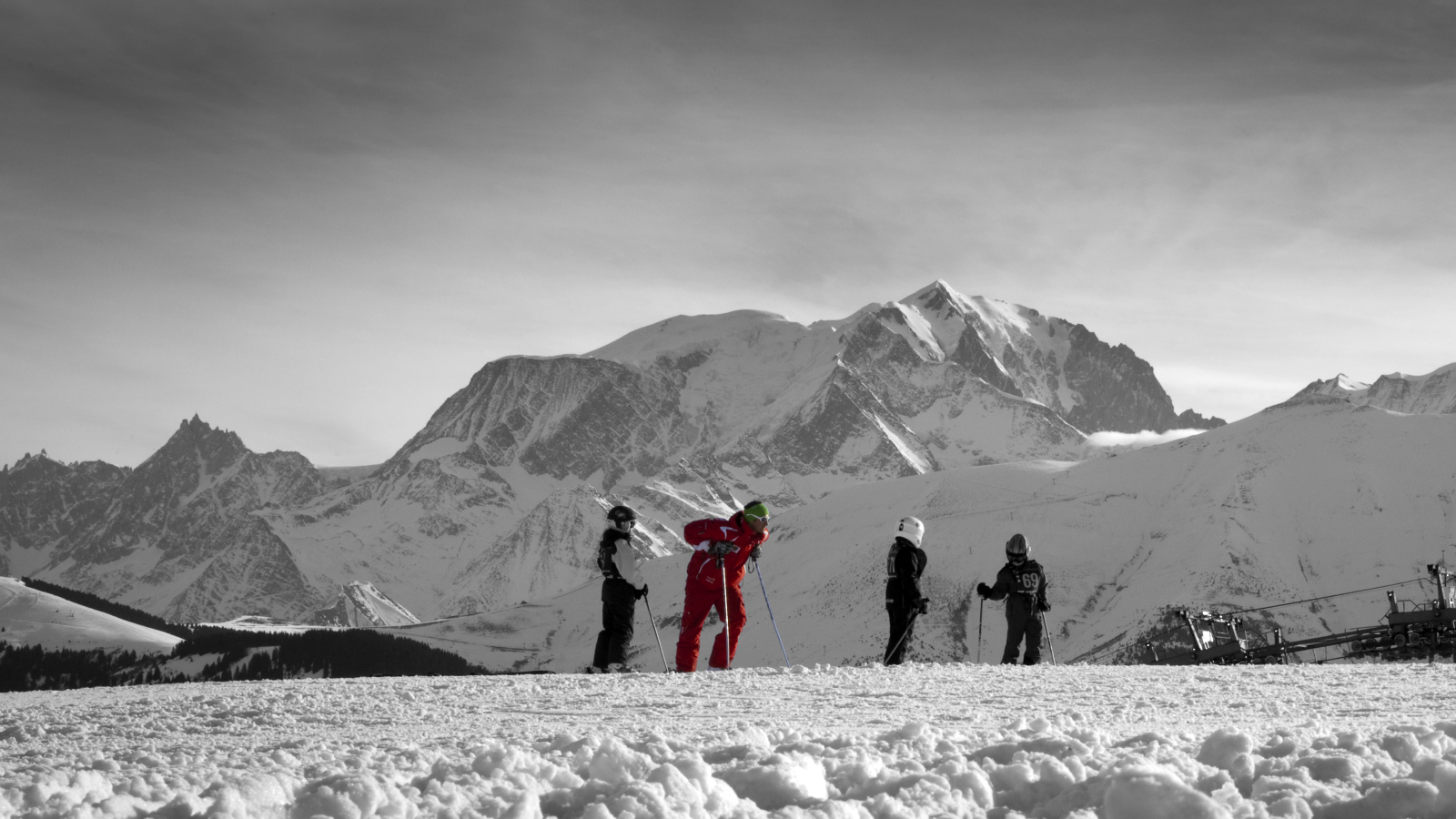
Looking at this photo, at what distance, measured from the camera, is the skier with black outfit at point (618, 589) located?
54.6 feet

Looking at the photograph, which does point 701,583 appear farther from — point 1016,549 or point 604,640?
point 1016,549

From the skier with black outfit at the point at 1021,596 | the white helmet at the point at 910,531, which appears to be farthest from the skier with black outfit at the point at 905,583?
the skier with black outfit at the point at 1021,596

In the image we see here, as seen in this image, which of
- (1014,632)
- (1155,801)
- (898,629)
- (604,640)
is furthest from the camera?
(1014,632)

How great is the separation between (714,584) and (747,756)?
9.77 metres

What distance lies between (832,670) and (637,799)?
8.68m

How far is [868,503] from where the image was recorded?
17162cm

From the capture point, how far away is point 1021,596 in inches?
767

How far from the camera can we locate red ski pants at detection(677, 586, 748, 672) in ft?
53.0

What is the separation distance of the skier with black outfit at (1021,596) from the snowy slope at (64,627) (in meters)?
157

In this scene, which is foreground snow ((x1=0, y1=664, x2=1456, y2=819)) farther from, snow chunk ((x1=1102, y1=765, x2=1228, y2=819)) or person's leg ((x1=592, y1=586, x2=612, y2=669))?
person's leg ((x1=592, y1=586, x2=612, y2=669))

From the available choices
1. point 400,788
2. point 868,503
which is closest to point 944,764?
point 400,788

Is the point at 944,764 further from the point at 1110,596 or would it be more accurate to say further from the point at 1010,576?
the point at 1110,596

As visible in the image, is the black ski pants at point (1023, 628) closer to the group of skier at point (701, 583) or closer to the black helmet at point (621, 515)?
→ the group of skier at point (701, 583)

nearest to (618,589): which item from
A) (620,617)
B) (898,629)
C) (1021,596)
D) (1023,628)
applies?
(620,617)
